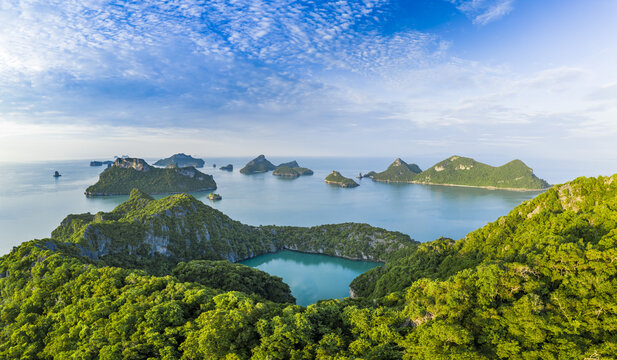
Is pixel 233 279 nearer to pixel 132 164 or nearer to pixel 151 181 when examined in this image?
pixel 151 181

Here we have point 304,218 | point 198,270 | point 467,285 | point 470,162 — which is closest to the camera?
point 467,285

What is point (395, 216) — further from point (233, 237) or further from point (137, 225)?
point (137, 225)

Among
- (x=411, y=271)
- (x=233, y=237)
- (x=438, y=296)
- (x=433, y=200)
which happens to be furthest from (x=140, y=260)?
(x=433, y=200)

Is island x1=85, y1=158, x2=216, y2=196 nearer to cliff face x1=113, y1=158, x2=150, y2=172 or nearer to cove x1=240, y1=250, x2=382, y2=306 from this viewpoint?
cliff face x1=113, y1=158, x2=150, y2=172

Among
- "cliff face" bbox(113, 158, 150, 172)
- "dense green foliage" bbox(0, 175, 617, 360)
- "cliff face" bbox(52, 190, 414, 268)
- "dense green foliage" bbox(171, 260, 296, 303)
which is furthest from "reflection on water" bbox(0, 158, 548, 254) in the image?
"dense green foliage" bbox(0, 175, 617, 360)

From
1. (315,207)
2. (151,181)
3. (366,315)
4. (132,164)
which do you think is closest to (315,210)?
(315,207)

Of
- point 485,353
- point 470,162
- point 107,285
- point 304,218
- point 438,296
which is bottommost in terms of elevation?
point 304,218
